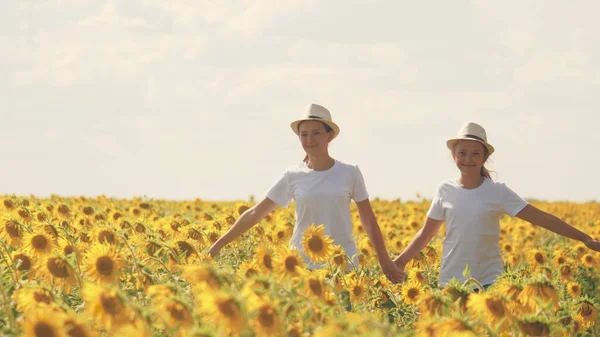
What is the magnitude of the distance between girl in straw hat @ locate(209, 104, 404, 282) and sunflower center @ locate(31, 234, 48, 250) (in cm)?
156

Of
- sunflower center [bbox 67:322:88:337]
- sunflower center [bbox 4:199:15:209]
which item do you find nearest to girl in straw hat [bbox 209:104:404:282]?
sunflower center [bbox 4:199:15:209]

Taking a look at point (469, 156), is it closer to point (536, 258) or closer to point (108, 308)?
point (536, 258)

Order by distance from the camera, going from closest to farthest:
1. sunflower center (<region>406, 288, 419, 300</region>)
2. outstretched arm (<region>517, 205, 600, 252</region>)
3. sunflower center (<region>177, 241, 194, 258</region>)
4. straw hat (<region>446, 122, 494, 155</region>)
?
sunflower center (<region>177, 241, 194, 258</region>) < sunflower center (<region>406, 288, 419, 300</region>) < outstretched arm (<region>517, 205, 600, 252</region>) < straw hat (<region>446, 122, 494, 155</region>)

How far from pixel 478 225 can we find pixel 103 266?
367 centimetres

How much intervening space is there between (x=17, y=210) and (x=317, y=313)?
5.60 meters

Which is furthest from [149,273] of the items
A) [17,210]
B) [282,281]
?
[17,210]

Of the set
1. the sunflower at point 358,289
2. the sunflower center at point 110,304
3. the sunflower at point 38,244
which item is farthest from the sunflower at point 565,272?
the sunflower center at point 110,304

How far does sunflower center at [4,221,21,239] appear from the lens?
21.9 feet

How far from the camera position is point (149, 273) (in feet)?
15.4

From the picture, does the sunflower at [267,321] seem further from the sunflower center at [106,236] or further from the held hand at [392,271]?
the held hand at [392,271]

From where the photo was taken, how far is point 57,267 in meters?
4.80

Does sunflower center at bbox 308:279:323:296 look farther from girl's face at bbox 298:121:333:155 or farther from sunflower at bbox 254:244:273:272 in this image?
girl's face at bbox 298:121:333:155

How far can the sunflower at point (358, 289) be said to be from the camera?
6.08m

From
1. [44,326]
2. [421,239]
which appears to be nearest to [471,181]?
[421,239]
